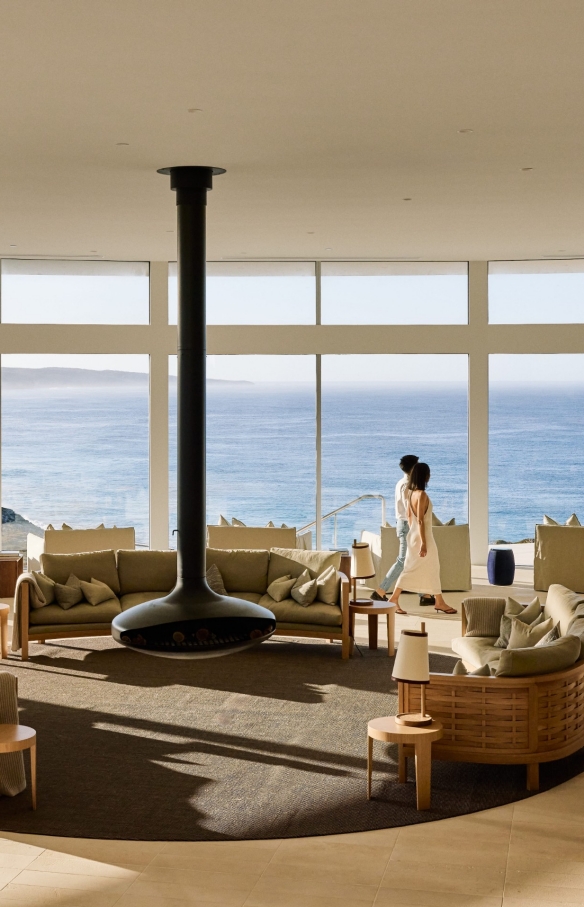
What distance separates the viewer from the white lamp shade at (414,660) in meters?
6.10

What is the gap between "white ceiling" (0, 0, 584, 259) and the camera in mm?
4719

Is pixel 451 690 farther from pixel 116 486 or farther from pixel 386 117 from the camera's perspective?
pixel 116 486

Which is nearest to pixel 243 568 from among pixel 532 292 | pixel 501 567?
pixel 501 567

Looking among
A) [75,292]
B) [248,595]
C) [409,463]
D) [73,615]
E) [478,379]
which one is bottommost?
[73,615]

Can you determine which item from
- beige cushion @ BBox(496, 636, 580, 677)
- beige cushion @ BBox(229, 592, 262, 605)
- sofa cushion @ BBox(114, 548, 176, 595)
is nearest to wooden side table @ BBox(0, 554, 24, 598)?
sofa cushion @ BBox(114, 548, 176, 595)

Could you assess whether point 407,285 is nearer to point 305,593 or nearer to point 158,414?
point 158,414

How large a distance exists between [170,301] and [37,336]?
1.86 meters

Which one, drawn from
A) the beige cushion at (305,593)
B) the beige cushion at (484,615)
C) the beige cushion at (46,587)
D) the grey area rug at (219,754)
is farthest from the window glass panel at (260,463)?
the beige cushion at (484,615)

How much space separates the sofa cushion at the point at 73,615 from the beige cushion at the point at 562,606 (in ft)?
13.0

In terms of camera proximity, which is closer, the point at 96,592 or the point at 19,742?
the point at 19,742

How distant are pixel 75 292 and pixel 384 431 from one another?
21.2 metres

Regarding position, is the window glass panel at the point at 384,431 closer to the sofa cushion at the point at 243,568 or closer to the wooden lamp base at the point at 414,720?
the sofa cushion at the point at 243,568

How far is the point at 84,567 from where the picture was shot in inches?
388

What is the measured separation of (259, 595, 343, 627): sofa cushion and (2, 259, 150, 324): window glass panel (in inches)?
229
